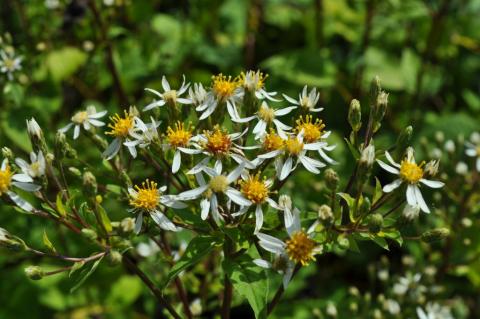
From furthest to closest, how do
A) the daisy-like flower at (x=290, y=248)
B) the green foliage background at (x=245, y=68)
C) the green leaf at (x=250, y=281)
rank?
the green foliage background at (x=245, y=68) → the daisy-like flower at (x=290, y=248) → the green leaf at (x=250, y=281)

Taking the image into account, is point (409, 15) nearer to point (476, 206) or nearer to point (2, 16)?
point (476, 206)

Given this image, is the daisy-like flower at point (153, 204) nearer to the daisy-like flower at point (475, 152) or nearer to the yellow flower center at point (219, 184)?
the yellow flower center at point (219, 184)

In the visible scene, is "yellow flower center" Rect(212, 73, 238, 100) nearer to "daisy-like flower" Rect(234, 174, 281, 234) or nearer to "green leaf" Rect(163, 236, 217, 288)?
"daisy-like flower" Rect(234, 174, 281, 234)

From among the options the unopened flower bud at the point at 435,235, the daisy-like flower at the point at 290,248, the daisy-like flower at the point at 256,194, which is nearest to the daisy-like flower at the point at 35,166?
the daisy-like flower at the point at 256,194

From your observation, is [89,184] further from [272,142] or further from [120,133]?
[272,142]

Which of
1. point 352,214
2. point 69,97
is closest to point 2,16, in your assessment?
point 69,97

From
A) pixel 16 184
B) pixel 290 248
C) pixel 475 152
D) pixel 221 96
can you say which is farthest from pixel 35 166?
pixel 475 152

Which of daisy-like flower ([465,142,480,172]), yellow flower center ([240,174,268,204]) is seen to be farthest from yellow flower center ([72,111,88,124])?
daisy-like flower ([465,142,480,172])
